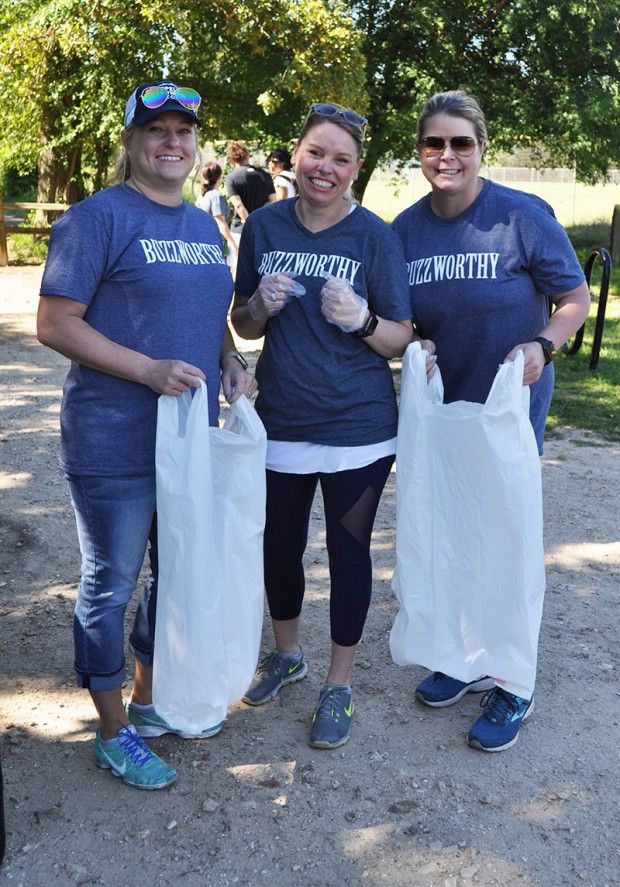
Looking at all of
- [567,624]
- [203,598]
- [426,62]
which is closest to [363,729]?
[203,598]

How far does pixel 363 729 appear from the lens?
2.85 metres

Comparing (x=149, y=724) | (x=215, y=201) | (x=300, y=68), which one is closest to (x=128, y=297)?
(x=149, y=724)

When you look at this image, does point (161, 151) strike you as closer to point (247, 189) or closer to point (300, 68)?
point (247, 189)

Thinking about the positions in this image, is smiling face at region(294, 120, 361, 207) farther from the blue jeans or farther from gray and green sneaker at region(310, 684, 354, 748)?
gray and green sneaker at region(310, 684, 354, 748)

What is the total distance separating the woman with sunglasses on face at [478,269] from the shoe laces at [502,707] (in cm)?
2

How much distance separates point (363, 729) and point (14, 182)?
24.8 meters

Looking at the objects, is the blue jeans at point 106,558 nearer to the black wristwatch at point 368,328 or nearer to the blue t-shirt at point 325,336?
the blue t-shirt at point 325,336

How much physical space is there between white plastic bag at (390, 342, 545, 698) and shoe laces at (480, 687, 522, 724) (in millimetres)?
137

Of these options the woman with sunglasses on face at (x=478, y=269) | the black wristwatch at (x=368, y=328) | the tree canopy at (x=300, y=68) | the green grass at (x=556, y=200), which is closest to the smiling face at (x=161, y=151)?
the black wristwatch at (x=368, y=328)

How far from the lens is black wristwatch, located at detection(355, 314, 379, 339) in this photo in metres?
2.46

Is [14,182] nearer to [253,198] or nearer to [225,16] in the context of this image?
[225,16]

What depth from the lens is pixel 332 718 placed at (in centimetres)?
277

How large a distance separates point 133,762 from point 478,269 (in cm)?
163

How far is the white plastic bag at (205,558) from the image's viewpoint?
2.31 metres
